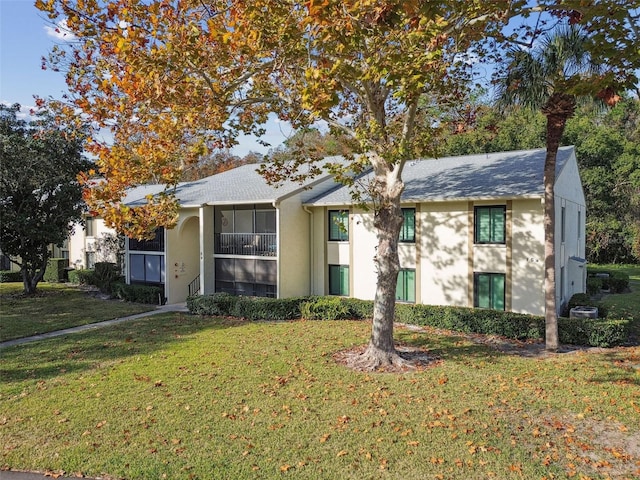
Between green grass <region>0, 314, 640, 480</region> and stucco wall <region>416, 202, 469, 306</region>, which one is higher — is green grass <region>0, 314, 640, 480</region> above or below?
below

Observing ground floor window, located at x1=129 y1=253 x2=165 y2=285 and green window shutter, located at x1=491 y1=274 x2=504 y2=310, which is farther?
ground floor window, located at x1=129 y1=253 x2=165 y2=285

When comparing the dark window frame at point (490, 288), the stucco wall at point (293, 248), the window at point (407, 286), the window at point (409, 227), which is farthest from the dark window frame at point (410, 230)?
the stucco wall at point (293, 248)

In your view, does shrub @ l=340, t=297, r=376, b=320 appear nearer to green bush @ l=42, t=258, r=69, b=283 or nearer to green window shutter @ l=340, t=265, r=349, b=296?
green window shutter @ l=340, t=265, r=349, b=296

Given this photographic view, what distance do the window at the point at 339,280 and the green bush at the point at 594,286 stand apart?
13171 mm

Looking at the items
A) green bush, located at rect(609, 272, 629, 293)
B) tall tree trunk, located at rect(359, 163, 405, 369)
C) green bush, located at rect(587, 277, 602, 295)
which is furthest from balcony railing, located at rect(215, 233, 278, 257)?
green bush, located at rect(609, 272, 629, 293)

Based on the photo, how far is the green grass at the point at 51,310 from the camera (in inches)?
678

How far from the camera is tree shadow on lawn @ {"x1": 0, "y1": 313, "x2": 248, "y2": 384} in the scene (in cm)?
1171

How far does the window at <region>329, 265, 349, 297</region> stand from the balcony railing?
2.81 m

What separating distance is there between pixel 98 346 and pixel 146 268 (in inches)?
414

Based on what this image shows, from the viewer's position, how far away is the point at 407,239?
19.1 m

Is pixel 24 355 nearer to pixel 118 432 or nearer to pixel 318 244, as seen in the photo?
pixel 118 432

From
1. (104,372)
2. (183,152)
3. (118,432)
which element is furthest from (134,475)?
(183,152)

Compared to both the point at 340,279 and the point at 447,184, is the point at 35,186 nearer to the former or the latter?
the point at 340,279

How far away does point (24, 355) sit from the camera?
43.1 feet
